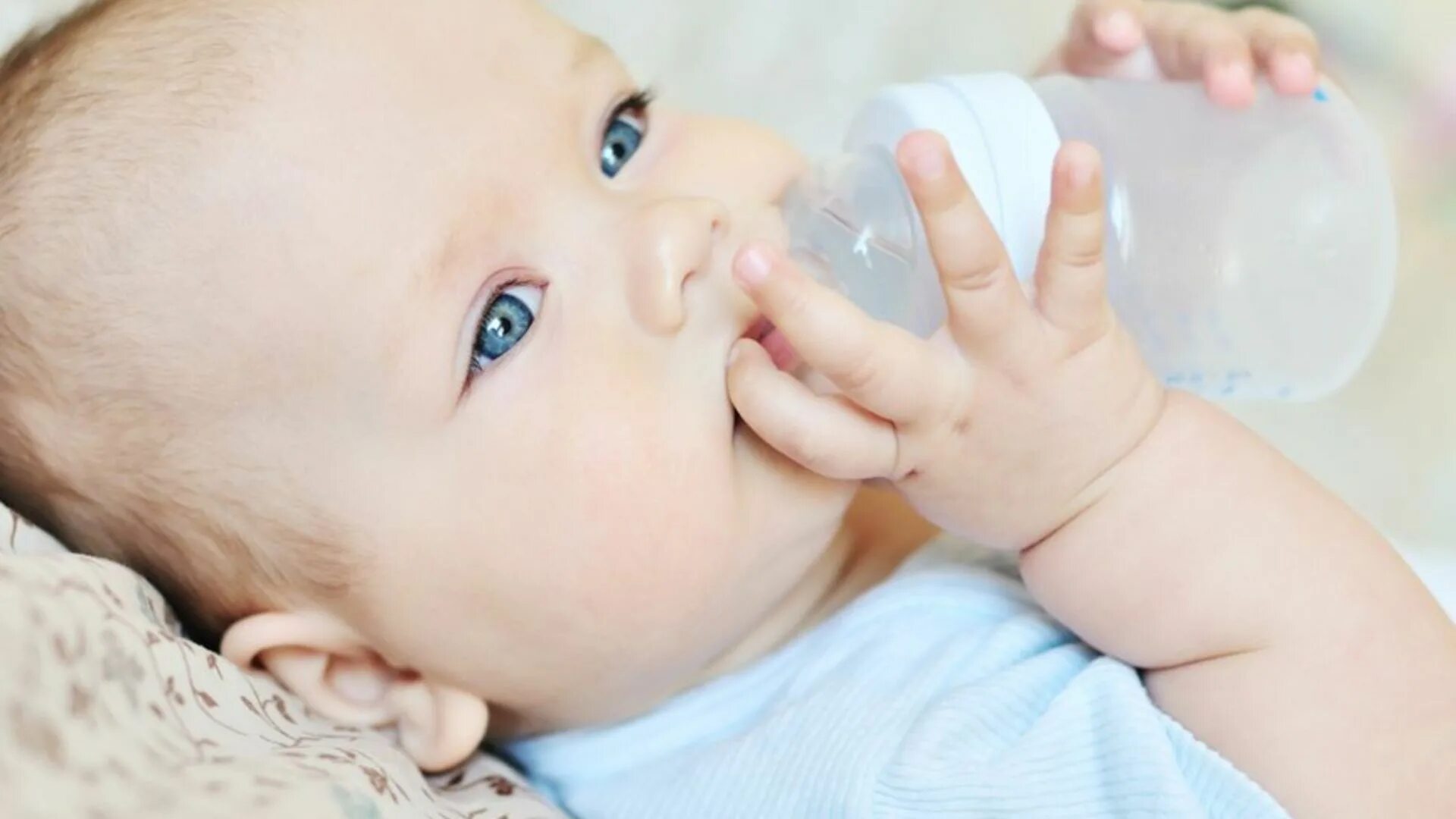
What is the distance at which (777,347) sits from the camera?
0.88m

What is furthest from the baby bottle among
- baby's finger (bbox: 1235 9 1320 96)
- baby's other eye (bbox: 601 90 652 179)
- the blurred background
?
the blurred background

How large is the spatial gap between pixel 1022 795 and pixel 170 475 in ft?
1.89

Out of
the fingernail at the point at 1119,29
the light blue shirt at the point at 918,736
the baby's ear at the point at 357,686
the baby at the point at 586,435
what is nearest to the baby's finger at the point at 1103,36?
the fingernail at the point at 1119,29

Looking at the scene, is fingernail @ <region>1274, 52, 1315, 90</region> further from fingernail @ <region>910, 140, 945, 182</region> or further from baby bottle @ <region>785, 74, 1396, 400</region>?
fingernail @ <region>910, 140, 945, 182</region>

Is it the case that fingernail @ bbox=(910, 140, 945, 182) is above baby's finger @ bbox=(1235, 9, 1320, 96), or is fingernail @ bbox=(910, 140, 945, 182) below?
above

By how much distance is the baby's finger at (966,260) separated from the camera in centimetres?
76

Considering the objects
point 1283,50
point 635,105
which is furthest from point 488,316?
point 1283,50

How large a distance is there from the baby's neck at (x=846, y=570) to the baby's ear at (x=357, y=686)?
0.20 metres

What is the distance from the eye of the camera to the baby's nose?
0.82 m

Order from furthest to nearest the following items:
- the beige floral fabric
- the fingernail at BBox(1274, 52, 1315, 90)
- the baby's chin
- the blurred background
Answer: the blurred background, the fingernail at BBox(1274, 52, 1315, 90), the baby's chin, the beige floral fabric

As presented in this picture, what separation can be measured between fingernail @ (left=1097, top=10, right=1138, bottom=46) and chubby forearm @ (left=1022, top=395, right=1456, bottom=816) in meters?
0.34

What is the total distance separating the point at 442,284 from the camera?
83 centimetres

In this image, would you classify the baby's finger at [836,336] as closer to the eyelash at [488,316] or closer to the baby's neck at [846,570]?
the eyelash at [488,316]

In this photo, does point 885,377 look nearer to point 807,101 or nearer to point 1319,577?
point 1319,577
